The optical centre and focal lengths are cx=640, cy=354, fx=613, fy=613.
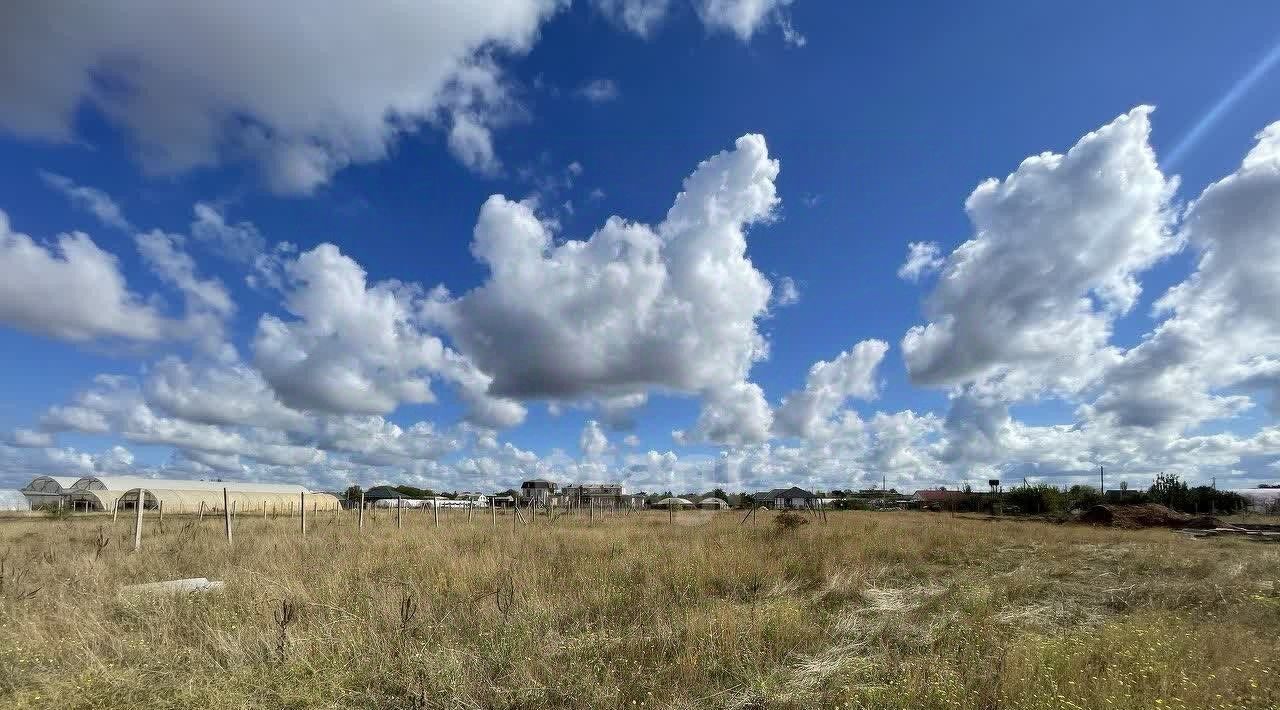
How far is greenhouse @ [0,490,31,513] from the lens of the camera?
53213 millimetres

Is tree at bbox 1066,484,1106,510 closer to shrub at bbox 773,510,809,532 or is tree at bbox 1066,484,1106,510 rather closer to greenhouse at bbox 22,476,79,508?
shrub at bbox 773,510,809,532

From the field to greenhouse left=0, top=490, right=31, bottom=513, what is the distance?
57.1 meters

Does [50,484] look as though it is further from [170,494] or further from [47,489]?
[170,494]

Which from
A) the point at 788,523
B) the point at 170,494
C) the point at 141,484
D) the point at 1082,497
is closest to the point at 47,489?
the point at 141,484

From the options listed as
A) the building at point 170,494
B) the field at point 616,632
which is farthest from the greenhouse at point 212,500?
the field at point 616,632

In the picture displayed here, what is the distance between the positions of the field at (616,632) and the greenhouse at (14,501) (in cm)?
5714

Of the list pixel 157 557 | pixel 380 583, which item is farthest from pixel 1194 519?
pixel 157 557

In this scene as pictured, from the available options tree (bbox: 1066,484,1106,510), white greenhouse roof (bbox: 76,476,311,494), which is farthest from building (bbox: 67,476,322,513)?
tree (bbox: 1066,484,1106,510)

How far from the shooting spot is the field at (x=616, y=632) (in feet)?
19.9

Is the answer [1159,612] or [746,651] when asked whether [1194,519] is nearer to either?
[1159,612]

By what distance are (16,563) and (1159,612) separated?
21.2 meters

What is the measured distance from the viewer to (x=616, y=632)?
829 cm

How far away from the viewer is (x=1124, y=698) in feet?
18.3

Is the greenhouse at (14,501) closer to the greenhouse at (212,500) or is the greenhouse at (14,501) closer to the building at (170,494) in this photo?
the building at (170,494)
